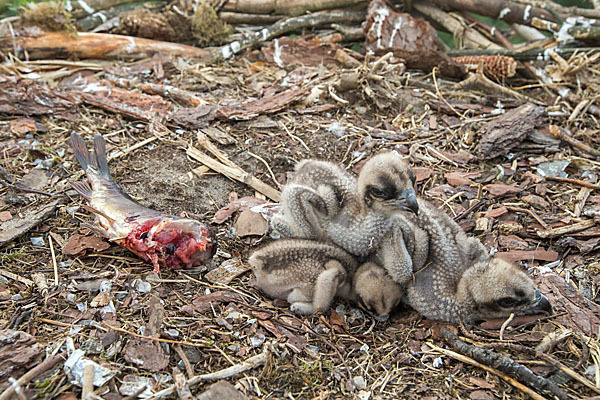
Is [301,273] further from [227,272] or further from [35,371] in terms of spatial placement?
[35,371]

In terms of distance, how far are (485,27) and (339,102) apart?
2.96m

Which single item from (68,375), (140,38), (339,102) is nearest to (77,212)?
(68,375)

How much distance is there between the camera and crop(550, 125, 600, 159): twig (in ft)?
18.0

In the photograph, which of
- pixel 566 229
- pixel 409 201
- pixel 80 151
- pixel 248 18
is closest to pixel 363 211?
pixel 409 201

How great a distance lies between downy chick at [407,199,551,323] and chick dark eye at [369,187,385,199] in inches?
15.7

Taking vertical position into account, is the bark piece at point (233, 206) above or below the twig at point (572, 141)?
below

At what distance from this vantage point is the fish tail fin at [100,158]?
4.55 m

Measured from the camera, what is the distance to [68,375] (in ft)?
9.73

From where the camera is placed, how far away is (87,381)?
9.59 ft

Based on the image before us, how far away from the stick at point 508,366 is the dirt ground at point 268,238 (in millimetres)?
74

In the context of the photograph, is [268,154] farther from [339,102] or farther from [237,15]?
[237,15]

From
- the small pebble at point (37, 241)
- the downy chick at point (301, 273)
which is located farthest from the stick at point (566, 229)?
the small pebble at point (37, 241)

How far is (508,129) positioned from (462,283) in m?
2.41

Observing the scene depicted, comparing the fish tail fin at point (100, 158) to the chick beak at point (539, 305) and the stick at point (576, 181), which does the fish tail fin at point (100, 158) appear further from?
the stick at point (576, 181)
